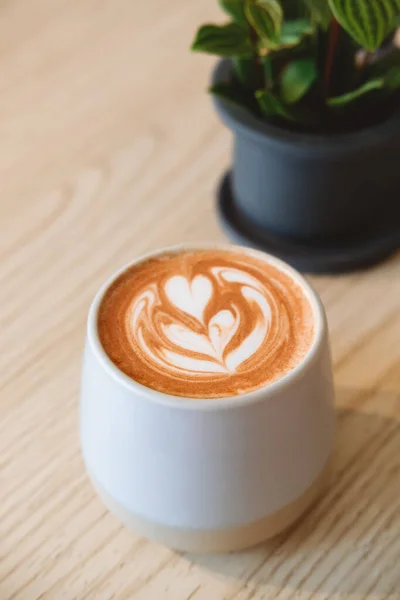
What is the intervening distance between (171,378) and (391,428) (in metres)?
0.19

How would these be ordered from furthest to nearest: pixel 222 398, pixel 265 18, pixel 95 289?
pixel 95 289 → pixel 265 18 → pixel 222 398

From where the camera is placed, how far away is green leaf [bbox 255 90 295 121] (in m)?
0.54

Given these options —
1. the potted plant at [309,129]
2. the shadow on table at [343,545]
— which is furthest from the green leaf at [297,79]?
the shadow on table at [343,545]

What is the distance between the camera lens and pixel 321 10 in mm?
524

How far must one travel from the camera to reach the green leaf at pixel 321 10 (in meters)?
0.52

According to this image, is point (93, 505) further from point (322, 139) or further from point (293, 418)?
point (322, 139)

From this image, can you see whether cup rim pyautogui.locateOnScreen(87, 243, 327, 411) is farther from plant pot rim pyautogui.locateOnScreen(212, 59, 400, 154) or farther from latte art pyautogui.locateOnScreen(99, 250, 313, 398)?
plant pot rim pyautogui.locateOnScreen(212, 59, 400, 154)

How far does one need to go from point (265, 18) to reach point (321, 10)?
0.04 meters

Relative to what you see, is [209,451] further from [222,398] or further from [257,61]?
[257,61]

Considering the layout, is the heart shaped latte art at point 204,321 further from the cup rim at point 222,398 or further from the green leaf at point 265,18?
the green leaf at point 265,18

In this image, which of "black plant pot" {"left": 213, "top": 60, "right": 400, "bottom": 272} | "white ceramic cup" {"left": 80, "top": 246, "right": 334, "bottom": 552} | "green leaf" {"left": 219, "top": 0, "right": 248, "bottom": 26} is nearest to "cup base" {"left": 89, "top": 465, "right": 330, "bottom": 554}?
"white ceramic cup" {"left": 80, "top": 246, "right": 334, "bottom": 552}

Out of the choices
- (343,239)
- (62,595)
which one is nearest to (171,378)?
(62,595)

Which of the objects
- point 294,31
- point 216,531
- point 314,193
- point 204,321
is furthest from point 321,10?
point 216,531

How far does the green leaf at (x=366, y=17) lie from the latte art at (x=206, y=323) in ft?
0.50
